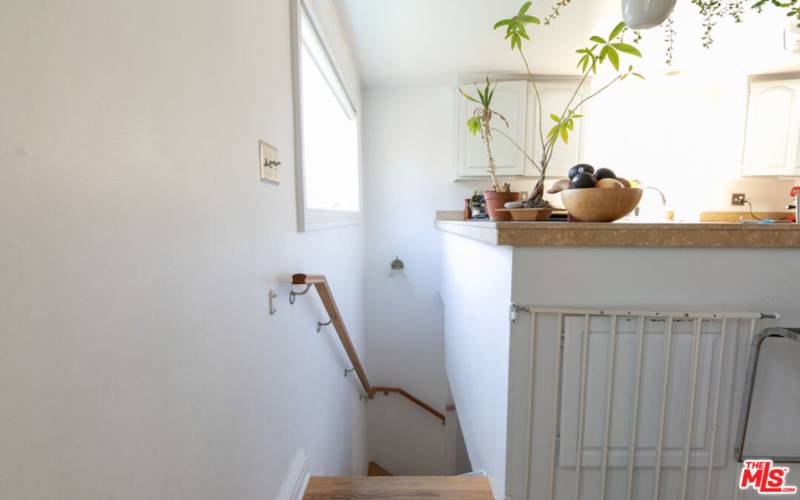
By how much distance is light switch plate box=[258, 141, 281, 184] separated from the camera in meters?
0.96

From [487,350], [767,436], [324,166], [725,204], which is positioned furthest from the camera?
[725,204]

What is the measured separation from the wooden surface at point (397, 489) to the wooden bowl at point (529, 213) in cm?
117

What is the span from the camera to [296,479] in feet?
3.93

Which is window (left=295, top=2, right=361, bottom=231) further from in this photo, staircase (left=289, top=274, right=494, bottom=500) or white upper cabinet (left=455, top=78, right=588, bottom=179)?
white upper cabinet (left=455, top=78, right=588, bottom=179)

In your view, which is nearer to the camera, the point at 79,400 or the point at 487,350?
the point at 79,400

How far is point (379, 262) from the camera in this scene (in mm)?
3334

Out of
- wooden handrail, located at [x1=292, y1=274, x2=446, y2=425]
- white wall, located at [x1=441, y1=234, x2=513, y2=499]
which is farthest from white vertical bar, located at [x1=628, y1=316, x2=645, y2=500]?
wooden handrail, located at [x1=292, y1=274, x2=446, y2=425]

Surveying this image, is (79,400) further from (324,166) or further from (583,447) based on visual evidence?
(324,166)

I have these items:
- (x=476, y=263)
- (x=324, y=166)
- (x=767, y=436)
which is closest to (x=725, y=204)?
(x=767, y=436)

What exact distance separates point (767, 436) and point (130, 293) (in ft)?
5.83

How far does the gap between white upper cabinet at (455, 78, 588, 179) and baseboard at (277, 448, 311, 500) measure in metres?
2.66

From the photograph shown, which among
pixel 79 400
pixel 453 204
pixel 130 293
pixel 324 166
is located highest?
pixel 324 166

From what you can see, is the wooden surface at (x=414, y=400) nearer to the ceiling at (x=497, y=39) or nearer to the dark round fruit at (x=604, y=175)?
the dark round fruit at (x=604, y=175)

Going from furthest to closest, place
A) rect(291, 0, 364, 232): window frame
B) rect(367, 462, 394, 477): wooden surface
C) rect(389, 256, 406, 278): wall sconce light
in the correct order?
rect(367, 462, 394, 477): wooden surface → rect(389, 256, 406, 278): wall sconce light → rect(291, 0, 364, 232): window frame
